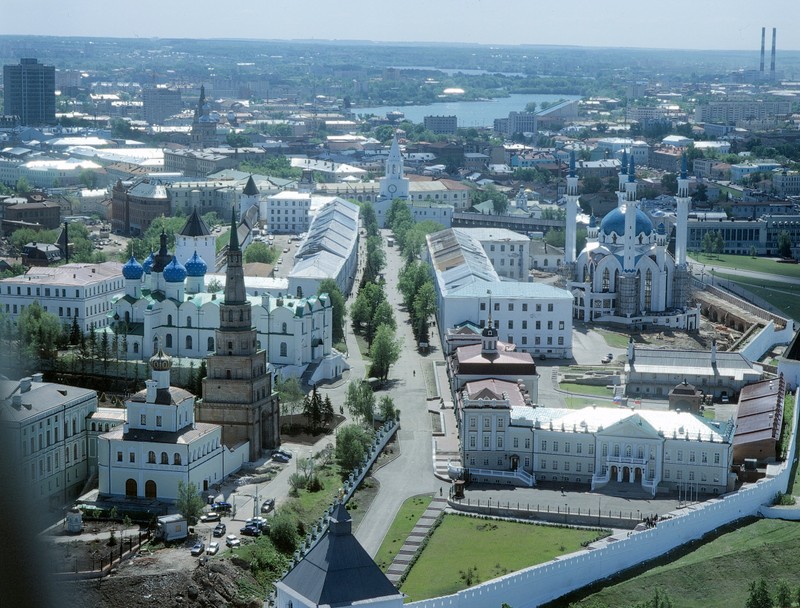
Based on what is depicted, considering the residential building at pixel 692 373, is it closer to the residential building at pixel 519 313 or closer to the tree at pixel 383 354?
the residential building at pixel 519 313

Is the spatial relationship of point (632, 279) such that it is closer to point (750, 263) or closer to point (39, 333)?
point (750, 263)

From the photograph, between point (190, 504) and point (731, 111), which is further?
point (731, 111)

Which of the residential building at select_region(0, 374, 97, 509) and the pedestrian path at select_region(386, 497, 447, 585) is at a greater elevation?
the residential building at select_region(0, 374, 97, 509)

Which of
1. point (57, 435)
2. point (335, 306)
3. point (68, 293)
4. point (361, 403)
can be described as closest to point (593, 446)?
point (361, 403)

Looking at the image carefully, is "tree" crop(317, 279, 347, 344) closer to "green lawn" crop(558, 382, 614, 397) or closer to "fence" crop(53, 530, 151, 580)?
"green lawn" crop(558, 382, 614, 397)

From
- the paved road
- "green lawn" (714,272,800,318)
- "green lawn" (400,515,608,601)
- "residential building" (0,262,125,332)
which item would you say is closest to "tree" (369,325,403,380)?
the paved road

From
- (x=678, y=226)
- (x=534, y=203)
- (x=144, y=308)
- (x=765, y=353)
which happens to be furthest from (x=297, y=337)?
(x=534, y=203)
